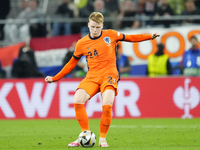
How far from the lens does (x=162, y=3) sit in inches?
575

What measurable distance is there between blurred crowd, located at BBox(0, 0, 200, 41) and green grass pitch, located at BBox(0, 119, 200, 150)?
14.5 ft

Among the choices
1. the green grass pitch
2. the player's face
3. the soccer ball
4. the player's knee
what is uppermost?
the player's face

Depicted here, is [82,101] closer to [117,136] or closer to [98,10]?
[117,136]

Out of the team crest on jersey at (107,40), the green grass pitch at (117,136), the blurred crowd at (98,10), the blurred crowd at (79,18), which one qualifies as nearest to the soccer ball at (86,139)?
the green grass pitch at (117,136)

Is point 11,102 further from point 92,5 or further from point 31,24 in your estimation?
point 92,5

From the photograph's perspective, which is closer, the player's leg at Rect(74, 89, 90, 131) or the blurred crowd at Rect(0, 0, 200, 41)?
the player's leg at Rect(74, 89, 90, 131)

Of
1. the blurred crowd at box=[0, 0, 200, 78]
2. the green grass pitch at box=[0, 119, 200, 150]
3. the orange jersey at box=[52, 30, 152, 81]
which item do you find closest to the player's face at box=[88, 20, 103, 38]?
the orange jersey at box=[52, 30, 152, 81]

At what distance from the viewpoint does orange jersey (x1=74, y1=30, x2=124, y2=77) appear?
6867mm

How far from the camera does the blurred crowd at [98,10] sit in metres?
14.7

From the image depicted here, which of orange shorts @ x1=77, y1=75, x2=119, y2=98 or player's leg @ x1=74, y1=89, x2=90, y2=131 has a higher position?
orange shorts @ x1=77, y1=75, x2=119, y2=98

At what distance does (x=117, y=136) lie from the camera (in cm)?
833

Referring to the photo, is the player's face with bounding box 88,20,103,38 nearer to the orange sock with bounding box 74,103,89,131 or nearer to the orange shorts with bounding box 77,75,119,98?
the orange shorts with bounding box 77,75,119,98

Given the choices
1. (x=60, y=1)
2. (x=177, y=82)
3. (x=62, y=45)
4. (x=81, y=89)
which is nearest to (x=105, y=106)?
(x=81, y=89)

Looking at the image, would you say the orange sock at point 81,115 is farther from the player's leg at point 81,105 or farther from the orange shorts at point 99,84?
the orange shorts at point 99,84
